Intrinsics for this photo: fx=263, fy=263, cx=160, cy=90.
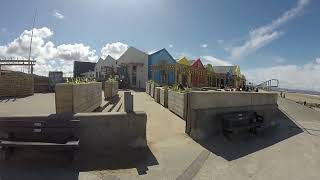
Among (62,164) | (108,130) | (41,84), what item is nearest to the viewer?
(62,164)

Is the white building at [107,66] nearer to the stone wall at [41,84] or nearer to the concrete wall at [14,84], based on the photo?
the stone wall at [41,84]

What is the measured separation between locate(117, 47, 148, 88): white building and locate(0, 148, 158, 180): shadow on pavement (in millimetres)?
34006

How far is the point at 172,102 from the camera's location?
12961 mm

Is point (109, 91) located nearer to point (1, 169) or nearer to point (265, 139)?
point (265, 139)

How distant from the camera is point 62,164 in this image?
537 centimetres

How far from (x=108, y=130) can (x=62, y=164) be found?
1.29 meters

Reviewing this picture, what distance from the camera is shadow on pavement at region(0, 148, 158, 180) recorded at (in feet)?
15.9

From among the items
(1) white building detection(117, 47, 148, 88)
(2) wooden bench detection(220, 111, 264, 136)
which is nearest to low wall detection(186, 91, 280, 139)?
(2) wooden bench detection(220, 111, 264, 136)

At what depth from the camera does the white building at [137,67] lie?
132ft

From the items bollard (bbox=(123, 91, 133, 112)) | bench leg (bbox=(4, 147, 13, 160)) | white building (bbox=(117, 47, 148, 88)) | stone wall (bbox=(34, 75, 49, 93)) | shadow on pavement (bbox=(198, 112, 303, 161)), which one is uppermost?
white building (bbox=(117, 47, 148, 88))

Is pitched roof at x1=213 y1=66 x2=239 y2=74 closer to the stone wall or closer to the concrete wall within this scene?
the stone wall

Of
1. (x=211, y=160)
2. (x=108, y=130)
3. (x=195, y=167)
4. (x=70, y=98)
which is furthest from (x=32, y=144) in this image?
(x=211, y=160)

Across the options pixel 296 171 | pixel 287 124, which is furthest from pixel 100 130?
pixel 287 124

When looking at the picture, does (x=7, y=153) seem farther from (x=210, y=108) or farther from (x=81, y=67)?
(x=81, y=67)
